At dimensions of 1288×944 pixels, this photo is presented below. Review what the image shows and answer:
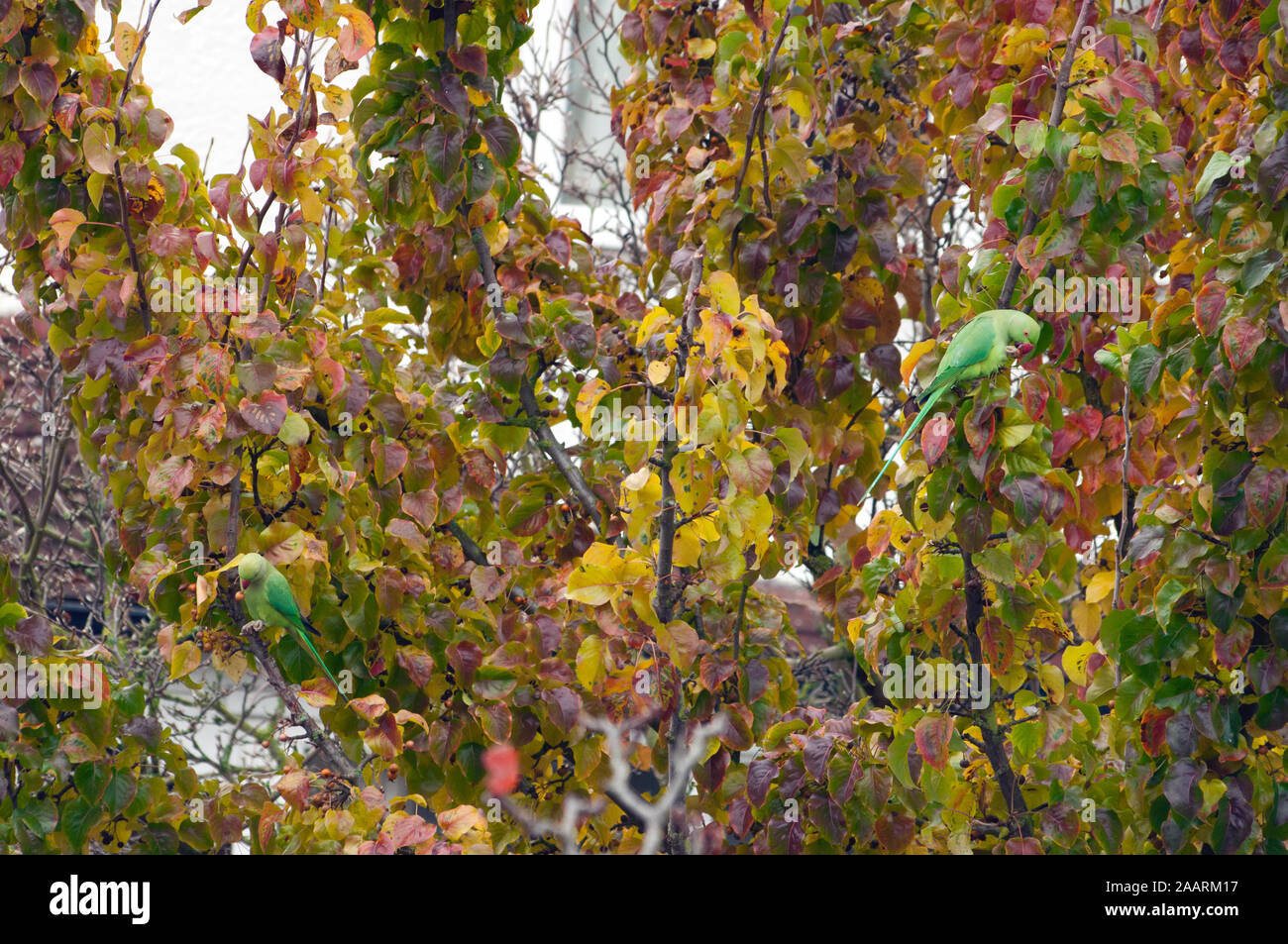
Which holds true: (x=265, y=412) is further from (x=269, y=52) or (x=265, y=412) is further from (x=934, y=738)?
(x=934, y=738)

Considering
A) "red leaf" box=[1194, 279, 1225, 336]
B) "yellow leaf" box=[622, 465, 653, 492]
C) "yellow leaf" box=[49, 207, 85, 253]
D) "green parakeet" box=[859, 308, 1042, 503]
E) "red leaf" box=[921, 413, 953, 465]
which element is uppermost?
"yellow leaf" box=[49, 207, 85, 253]

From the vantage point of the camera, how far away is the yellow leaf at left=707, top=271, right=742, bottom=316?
1.66 m

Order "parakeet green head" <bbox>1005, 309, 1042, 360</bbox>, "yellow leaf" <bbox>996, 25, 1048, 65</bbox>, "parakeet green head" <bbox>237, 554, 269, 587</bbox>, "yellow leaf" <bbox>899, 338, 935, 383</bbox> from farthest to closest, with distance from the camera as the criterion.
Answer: "yellow leaf" <bbox>996, 25, 1048, 65</bbox>, "yellow leaf" <bbox>899, 338, 935, 383</bbox>, "parakeet green head" <bbox>237, 554, 269, 587</bbox>, "parakeet green head" <bbox>1005, 309, 1042, 360</bbox>

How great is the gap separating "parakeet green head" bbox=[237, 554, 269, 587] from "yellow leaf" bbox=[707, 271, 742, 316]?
A: 70cm

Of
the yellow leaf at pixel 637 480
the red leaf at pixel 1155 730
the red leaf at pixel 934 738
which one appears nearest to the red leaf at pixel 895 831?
the red leaf at pixel 934 738

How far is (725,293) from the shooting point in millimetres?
1666

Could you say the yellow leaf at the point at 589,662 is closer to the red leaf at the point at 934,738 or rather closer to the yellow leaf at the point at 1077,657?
the red leaf at the point at 934,738

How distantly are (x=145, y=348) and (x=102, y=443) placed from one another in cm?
44

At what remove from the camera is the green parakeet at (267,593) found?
1.62 m

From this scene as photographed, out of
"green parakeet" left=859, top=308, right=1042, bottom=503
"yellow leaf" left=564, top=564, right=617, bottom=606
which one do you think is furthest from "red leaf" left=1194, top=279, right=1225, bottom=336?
"yellow leaf" left=564, top=564, right=617, bottom=606

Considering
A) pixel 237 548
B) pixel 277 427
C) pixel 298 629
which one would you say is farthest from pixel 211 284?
pixel 298 629

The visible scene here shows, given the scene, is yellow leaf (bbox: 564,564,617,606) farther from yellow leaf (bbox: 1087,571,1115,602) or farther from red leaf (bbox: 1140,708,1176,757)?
yellow leaf (bbox: 1087,571,1115,602)
